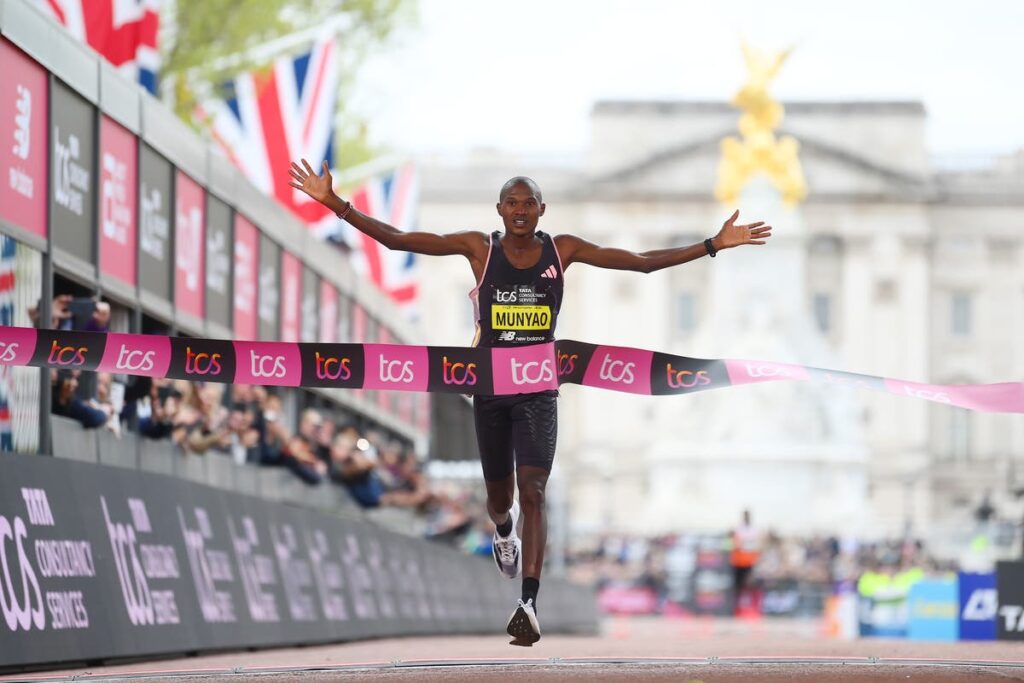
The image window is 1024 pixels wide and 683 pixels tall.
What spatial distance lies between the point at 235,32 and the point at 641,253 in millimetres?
21988

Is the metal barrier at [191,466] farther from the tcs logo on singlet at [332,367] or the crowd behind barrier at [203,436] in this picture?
the tcs logo on singlet at [332,367]

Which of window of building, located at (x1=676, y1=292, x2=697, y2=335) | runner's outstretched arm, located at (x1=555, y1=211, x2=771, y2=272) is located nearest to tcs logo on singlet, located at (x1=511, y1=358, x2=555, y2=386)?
runner's outstretched arm, located at (x1=555, y1=211, x2=771, y2=272)

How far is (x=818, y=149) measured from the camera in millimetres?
110312

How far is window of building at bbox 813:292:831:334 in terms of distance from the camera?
113 metres

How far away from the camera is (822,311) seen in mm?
114062

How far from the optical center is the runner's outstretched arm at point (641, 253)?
1088 cm

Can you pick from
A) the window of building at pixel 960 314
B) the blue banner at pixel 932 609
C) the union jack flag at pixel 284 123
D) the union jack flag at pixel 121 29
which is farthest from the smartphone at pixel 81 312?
the window of building at pixel 960 314

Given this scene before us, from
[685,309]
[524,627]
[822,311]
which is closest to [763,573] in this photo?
[524,627]

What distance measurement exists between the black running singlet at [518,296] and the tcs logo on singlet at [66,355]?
2.07 m

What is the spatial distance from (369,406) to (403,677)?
70.3 ft

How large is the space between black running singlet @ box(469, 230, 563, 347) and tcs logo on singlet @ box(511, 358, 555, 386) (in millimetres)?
120

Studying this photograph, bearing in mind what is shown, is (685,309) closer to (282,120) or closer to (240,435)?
(282,120)

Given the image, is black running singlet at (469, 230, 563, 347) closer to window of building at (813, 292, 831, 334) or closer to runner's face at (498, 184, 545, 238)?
runner's face at (498, 184, 545, 238)

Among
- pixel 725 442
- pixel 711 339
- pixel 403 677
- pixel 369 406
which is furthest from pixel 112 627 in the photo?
pixel 711 339
